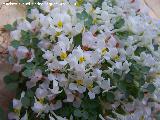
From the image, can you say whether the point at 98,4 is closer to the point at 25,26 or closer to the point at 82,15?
the point at 82,15

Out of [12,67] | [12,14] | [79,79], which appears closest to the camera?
[79,79]

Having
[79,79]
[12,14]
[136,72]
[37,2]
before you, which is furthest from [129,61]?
[12,14]

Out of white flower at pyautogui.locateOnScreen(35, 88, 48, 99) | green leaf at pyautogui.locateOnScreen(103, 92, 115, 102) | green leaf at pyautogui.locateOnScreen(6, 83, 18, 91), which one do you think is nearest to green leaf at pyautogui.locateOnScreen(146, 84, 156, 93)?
green leaf at pyautogui.locateOnScreen(103, 92, 115, 102)

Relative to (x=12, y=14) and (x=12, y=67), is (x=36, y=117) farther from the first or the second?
(x=12, y=14)

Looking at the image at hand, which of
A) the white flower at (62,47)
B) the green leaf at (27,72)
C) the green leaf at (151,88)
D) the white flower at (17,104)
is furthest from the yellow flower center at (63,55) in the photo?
the green leaf at (151,88)

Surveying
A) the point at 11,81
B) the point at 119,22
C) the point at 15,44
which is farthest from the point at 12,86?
the point at 119,22

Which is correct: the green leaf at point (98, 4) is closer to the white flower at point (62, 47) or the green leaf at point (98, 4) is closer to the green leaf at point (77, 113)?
the white flower at point (62, 47)

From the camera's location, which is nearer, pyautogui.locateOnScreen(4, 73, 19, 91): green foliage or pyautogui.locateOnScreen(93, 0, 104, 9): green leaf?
pyautogui.locateOnScreen(4, 73, 19, 91): green foliage

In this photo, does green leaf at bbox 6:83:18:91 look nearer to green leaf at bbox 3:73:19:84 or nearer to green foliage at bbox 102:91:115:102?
green leaf at bbox 3:73:19:84
